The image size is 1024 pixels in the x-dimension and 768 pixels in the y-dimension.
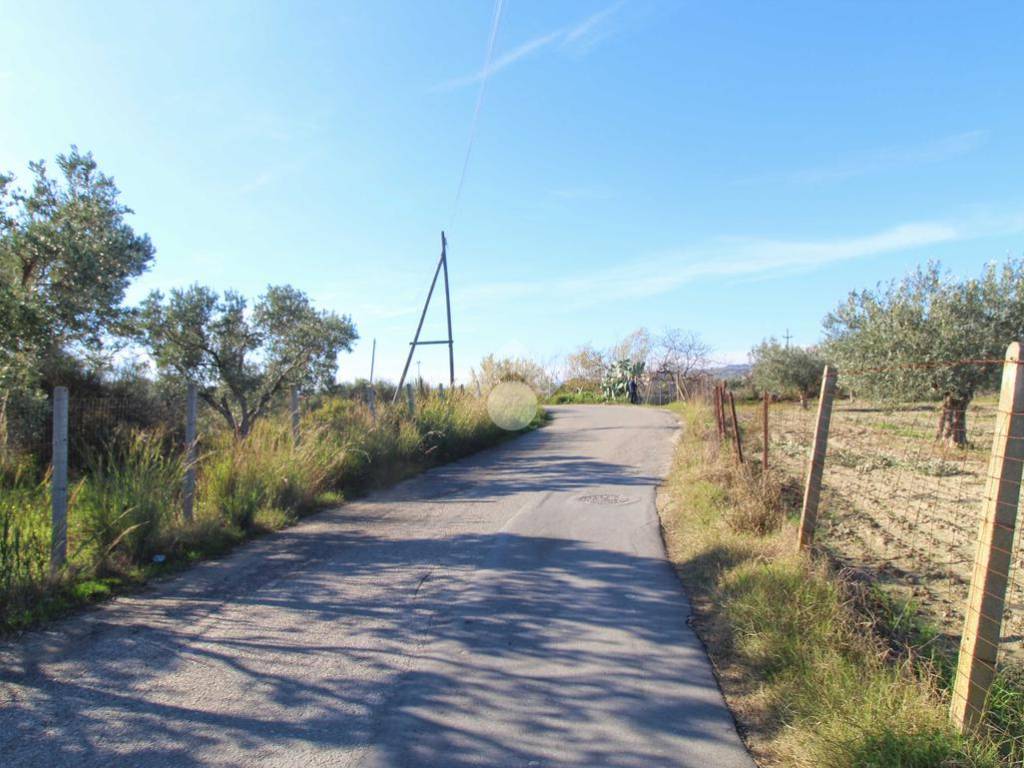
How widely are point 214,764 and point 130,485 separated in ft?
13.2

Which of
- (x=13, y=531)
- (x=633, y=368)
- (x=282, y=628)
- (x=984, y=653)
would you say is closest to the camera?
(x=984, y=653)

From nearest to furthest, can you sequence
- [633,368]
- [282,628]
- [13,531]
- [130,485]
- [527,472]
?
[282,628] < [13,531] < [130,485] < [527,472] < [633,368]

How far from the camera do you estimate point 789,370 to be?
97.1ft

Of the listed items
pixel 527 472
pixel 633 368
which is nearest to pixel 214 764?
pixel 527 472

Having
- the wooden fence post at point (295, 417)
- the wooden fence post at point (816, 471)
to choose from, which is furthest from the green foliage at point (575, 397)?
→ the wooden fence post at point (816, 471)

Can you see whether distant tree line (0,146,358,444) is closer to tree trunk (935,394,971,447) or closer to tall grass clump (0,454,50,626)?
tall grass clump (0,454,50,626)

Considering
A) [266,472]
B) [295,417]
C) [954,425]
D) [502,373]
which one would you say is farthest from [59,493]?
[502,373]

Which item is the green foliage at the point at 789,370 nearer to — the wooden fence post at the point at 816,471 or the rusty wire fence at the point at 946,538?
the rusty wire fence at the point at 946,538

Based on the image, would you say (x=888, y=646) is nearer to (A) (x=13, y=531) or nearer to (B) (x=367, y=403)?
(A) (x=13, y=531)

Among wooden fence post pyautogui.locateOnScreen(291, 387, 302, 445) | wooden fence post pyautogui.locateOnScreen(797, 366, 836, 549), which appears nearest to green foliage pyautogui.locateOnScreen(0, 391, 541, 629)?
wooden fence post pyautogui.locateOnScreen(291, 387, 302, 445)

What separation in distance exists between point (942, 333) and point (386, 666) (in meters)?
13.4

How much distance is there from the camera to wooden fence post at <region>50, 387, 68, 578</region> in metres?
5.19

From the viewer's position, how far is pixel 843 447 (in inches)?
509

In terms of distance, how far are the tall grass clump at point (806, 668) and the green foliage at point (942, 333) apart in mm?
8288
